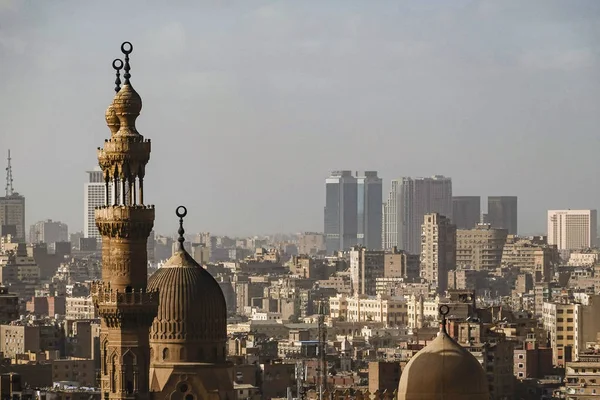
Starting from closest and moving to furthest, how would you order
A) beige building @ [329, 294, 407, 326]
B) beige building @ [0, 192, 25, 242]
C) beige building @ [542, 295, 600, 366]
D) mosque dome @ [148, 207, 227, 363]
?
mosque dome @ [148, 207, 227, 363], beige building @ [542, 295, 600, 366], beige building @ [329, 294, 407, 326], beige building @ [0, 192, 25, 242]

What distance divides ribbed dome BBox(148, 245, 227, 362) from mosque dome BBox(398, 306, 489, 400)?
448 cm

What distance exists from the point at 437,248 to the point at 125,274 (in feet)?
480

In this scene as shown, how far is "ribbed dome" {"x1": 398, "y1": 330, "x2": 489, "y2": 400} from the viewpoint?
36781 mm

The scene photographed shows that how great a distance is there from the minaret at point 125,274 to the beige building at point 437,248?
139m

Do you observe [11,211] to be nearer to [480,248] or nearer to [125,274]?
[480,248]

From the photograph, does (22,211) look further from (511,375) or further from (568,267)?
(511,375)

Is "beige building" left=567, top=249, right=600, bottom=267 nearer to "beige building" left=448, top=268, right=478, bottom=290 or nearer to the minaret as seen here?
"beige building" left=448, top=268, right=478, bottom=290

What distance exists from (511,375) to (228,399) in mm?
32977

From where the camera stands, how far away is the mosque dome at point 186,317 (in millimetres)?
40500

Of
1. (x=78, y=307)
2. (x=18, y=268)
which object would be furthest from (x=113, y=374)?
(x=18, y=268)

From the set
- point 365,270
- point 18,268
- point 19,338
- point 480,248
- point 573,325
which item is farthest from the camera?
point 480,248

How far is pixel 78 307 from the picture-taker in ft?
434

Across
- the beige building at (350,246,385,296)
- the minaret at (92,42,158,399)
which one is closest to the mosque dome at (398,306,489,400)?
the minaret at (92,42,158,399)

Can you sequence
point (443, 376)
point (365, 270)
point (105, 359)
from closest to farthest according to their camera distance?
point (105, 359) < point (443, 376) < point (365, 270)
